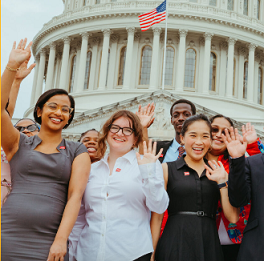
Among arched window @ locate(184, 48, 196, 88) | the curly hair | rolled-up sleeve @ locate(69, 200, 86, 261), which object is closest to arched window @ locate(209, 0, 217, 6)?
arched window @ locate(184, 48, 196, 88)

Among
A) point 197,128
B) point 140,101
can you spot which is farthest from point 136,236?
point 140,101

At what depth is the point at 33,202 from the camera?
3.50 metres

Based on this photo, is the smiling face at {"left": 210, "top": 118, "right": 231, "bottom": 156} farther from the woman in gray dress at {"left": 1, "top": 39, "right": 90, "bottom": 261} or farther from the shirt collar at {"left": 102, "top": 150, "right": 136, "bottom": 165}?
the woman in gray dress at {"left": 1, "top": 39, "right": 90, "bottom": 261}

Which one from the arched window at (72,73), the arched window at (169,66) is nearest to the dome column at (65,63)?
the arched window at (72,73)

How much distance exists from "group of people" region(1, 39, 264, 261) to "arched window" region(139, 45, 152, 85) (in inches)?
1376

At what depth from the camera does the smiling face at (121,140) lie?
13.8 ft

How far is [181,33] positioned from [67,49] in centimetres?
1267

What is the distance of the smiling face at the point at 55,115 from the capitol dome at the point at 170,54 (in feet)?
Result: 104

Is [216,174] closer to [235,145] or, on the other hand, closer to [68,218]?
[235,145]

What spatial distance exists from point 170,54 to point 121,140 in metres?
36.1

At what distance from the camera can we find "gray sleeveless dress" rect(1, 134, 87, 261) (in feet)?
11.1

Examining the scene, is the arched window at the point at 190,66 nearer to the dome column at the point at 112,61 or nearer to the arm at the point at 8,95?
the dome column at the point at 112,61

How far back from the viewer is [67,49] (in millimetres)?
41375

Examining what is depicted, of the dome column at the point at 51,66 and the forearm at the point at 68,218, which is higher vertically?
the dome column at the point at 51,66
